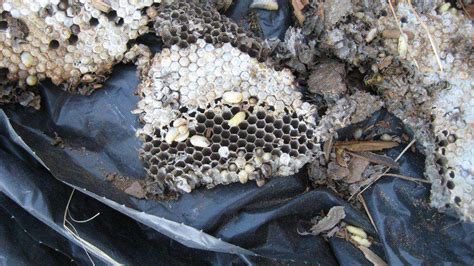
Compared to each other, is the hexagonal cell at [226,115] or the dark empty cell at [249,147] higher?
the hexagonal cell at [226,115]

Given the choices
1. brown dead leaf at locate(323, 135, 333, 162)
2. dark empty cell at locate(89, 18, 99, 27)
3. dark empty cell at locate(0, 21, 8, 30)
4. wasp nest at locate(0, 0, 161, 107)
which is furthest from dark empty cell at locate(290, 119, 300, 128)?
dark empty cell at locate(0, 21, 8, 30)

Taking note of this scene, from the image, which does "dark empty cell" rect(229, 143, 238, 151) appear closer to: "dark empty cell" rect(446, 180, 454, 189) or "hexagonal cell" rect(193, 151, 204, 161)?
"hexagonal cell" rect(193, 151, 204, 161)

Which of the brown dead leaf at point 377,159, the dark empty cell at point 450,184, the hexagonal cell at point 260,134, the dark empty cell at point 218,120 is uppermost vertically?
the dark empty cell at point 450,184

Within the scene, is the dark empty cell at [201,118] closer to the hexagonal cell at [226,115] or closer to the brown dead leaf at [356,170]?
the hexagonal cell at [226,115]

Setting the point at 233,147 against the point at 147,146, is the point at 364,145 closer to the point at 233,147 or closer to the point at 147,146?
the point at 233,147

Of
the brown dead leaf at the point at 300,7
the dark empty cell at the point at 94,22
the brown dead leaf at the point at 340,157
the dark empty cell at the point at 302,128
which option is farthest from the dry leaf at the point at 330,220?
the dark empty cell at the point at 94,22

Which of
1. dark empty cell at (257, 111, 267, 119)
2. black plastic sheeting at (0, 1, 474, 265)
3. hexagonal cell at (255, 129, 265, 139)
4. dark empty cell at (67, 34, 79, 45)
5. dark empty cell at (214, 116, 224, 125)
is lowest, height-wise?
black plastic sheeting at (0, 1, 474, 265)
